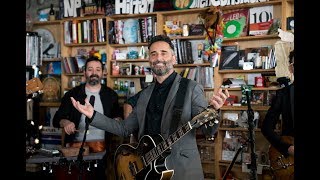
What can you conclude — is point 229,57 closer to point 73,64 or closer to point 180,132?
point 73,64

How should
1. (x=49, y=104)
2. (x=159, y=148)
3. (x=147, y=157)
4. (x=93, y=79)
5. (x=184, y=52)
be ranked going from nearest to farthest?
(x=159, y=148) < (x=147, y=157) < (x=93, y=79) < (x=184, y=52) < (x=49, y=104)

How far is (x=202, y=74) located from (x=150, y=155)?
239 cm

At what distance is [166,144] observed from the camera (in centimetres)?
255

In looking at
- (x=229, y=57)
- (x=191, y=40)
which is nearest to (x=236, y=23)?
(x=229, y=57)

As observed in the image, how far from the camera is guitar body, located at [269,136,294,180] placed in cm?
334

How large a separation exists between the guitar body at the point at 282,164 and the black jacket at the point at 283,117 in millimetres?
120

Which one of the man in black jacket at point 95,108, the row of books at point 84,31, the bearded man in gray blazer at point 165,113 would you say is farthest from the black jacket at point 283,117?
the row of books at point 84,31

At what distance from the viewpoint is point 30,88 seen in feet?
11.8

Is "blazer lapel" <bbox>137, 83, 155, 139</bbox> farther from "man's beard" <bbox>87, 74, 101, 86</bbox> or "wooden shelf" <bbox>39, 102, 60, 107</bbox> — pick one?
"wooden shelf" <bbox>39, 102, 60, 107</bbox>

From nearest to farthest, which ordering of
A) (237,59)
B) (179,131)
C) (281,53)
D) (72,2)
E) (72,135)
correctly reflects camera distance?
(179,131), (72,135), (281,53), (237,59), (72,2)
